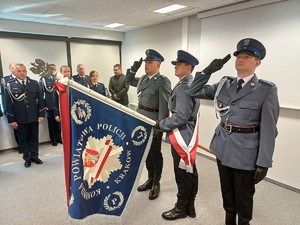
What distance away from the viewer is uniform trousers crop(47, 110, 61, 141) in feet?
14.3

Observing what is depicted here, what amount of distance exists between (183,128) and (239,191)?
66 centimetres

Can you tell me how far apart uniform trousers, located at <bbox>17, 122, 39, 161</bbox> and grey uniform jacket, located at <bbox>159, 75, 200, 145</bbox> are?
2.49 m

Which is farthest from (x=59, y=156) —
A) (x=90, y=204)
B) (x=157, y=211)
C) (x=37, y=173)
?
(x=90, y=204)

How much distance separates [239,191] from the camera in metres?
1.64

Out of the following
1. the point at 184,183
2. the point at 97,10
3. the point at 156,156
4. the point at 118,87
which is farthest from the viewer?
the point at 118,87

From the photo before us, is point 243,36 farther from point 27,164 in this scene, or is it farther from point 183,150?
point 27,164

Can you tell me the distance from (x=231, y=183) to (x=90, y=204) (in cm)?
107

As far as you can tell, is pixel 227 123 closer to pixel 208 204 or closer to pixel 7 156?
pixel 208 204

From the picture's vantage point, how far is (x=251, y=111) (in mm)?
1524

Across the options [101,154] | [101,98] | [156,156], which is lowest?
[156,156]

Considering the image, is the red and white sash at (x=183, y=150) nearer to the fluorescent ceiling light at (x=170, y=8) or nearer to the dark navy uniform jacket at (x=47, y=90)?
the fluorescent ceiling light at (x=170, y=8)

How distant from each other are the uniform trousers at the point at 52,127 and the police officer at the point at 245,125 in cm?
353

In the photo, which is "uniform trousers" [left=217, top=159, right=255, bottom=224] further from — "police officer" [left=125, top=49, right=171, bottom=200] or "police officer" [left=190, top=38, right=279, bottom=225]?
"police officer" [left=125, top=49, right=171, bottom=200]

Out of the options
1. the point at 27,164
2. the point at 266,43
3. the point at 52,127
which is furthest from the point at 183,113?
the point at 52,127
